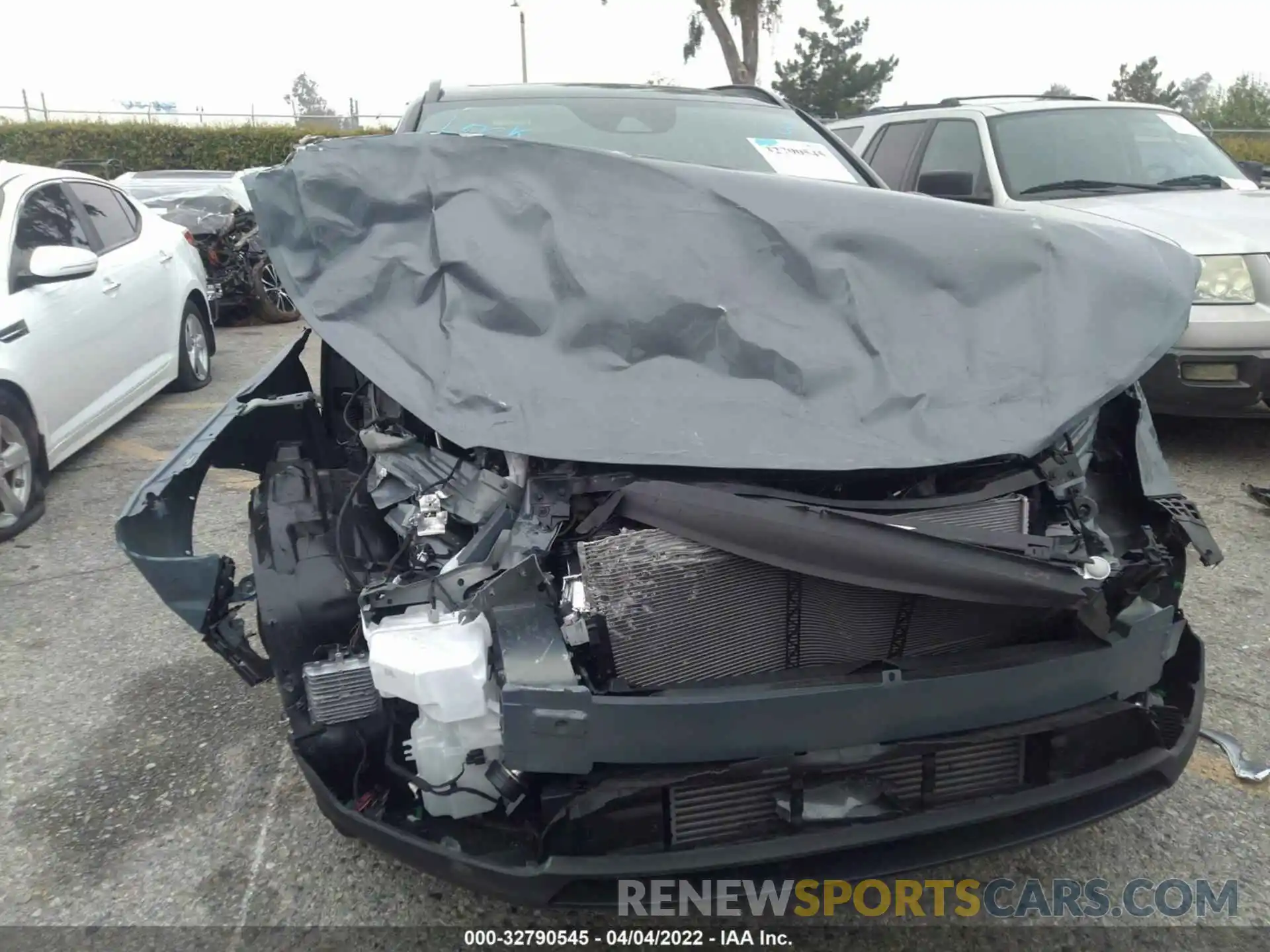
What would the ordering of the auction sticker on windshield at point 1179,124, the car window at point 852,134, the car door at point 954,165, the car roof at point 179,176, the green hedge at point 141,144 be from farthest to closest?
the green hedge at point 141,144
the car roof at point 179,176
the car window at point 852,134
the auction sticker on windshield at point 1179,124
the car door at point 954,165

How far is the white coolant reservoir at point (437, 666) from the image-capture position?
176 centimetres

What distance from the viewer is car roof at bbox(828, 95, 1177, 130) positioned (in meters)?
6.12

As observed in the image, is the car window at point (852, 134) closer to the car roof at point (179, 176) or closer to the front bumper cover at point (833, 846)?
the front bumper cover at point (833, 846)

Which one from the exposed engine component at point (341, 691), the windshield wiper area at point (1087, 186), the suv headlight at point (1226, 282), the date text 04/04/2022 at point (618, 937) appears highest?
the windshield wiper area at point (1087, 186)

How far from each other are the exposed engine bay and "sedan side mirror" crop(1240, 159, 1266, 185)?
5.26 meters

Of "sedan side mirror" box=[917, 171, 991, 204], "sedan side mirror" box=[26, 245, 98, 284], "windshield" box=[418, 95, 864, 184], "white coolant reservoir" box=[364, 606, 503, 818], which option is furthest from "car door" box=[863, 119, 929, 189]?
"white coolant reservoir" box=[364, 606, 503, 818]

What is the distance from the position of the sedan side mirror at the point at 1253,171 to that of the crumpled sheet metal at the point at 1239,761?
4768 millimetres

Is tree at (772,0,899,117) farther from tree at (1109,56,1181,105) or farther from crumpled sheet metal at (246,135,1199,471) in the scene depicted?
crumpled sheet metal at (246,135,1199,471)

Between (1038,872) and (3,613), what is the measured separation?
3718mm

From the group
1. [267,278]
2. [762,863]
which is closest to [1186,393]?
[762,863]

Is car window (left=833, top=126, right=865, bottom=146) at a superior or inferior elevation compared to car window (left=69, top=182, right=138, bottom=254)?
superior

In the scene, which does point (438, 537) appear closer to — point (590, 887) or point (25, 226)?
point (590, 887)

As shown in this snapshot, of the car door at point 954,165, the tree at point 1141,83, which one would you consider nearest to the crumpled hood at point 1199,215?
the car door at point 954,165

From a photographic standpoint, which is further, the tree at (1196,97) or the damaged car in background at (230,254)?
the tree at (1196,97)
